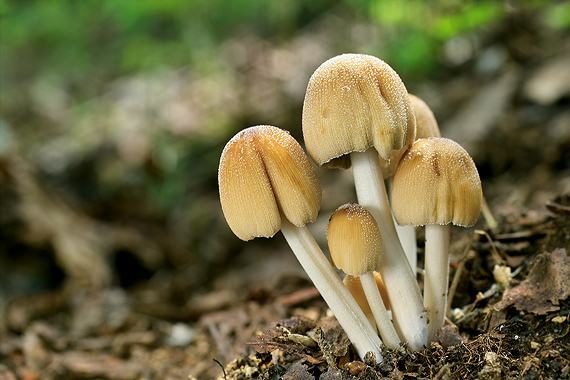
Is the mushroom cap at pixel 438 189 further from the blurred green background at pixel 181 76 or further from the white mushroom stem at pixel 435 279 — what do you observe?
the blurred green background at pixel 181 76

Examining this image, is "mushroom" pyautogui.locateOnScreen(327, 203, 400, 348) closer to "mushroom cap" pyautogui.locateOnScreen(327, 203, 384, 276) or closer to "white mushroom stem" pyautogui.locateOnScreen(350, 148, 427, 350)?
"mushroom cap" pyautogui.locateOnScreen(327, 203, 384, 276)

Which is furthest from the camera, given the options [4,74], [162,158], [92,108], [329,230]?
[4,74]

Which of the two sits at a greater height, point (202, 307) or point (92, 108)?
point (92, 108)

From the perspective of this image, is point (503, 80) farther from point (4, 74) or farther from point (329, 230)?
point (4, 74)

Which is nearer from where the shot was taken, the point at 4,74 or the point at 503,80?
the point at 503,80

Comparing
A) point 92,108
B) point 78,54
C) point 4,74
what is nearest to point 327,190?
point 92,108

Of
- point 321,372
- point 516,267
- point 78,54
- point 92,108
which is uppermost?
point 78,54

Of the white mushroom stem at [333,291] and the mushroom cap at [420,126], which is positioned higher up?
the mushroom cap at [420,126]

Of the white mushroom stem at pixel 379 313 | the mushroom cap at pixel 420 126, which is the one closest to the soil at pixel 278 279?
the white mushroom stem at pixel 379 313
